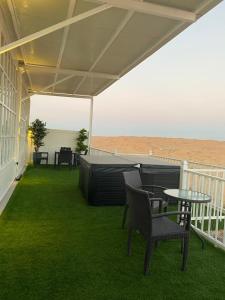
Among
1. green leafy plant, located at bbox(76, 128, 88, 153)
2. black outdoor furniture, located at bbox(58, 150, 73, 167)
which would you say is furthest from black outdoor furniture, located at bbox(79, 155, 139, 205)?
green leafy plant, located at bbox(76, 128, 88, 153)

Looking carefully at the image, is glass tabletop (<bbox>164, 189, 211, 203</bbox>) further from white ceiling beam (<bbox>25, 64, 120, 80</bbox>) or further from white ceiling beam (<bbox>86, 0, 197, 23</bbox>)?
white ceiling beam (<bbox>25, 64, 120, 80</bbox>)

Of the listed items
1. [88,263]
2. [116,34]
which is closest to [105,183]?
[88,263]

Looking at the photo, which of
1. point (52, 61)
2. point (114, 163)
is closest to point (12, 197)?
point (114, 163)

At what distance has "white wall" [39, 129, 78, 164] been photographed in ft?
41.5

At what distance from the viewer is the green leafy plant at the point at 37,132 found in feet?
39.0

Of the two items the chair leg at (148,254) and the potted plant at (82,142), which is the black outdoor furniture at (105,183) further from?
the potted plant at (82,142)

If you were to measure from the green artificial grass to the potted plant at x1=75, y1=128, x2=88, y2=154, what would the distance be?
8.50 metres

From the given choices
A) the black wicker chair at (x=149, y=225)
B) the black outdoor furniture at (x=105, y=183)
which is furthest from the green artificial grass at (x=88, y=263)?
the black outdoor furniture at (x=105, y=183)

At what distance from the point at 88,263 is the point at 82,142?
1042 centimetres

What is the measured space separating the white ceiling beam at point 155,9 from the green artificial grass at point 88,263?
315cm

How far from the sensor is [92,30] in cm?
471

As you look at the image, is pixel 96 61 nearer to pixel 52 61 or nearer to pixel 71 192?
pixel 52 61

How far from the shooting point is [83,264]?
2676mm

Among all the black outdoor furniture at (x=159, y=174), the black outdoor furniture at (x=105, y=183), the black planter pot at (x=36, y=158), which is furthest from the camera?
the black planter pot at (x=36, y=158)
